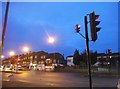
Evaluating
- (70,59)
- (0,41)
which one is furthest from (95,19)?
(70,59)

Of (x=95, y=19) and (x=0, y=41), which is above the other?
(x=95, y=19)

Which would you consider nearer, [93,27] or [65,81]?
[93,27]

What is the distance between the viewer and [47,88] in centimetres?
1922

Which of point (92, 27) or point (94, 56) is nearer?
point (92, 27)

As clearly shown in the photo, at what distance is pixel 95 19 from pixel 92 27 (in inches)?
22.5

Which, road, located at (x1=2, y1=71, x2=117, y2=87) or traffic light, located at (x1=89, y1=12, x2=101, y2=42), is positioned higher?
traffic light, located at (x1=89, y1=12, x2=101, y2=42)

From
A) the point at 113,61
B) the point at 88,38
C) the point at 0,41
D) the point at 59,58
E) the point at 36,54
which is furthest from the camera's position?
the point at 36,54

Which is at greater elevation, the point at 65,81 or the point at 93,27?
the point at 93,27

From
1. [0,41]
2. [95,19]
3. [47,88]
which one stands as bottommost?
[47,88]

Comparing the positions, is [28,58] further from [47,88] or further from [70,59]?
[47,88]

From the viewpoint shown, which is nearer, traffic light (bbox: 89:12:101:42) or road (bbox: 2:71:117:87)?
traffic light (bbox: 89:12:101:42)

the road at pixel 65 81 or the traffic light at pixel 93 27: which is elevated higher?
the traffic light at pixel 93 27

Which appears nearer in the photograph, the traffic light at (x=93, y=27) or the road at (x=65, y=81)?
the traffic light at (x=93, y=27)

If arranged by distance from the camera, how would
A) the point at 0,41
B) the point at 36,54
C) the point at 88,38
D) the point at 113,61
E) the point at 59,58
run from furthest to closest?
1. the point at 36,54
2. the point at 59,58
3. the point at 113,61
4. the point at 88,38
5. the point at 0,41
